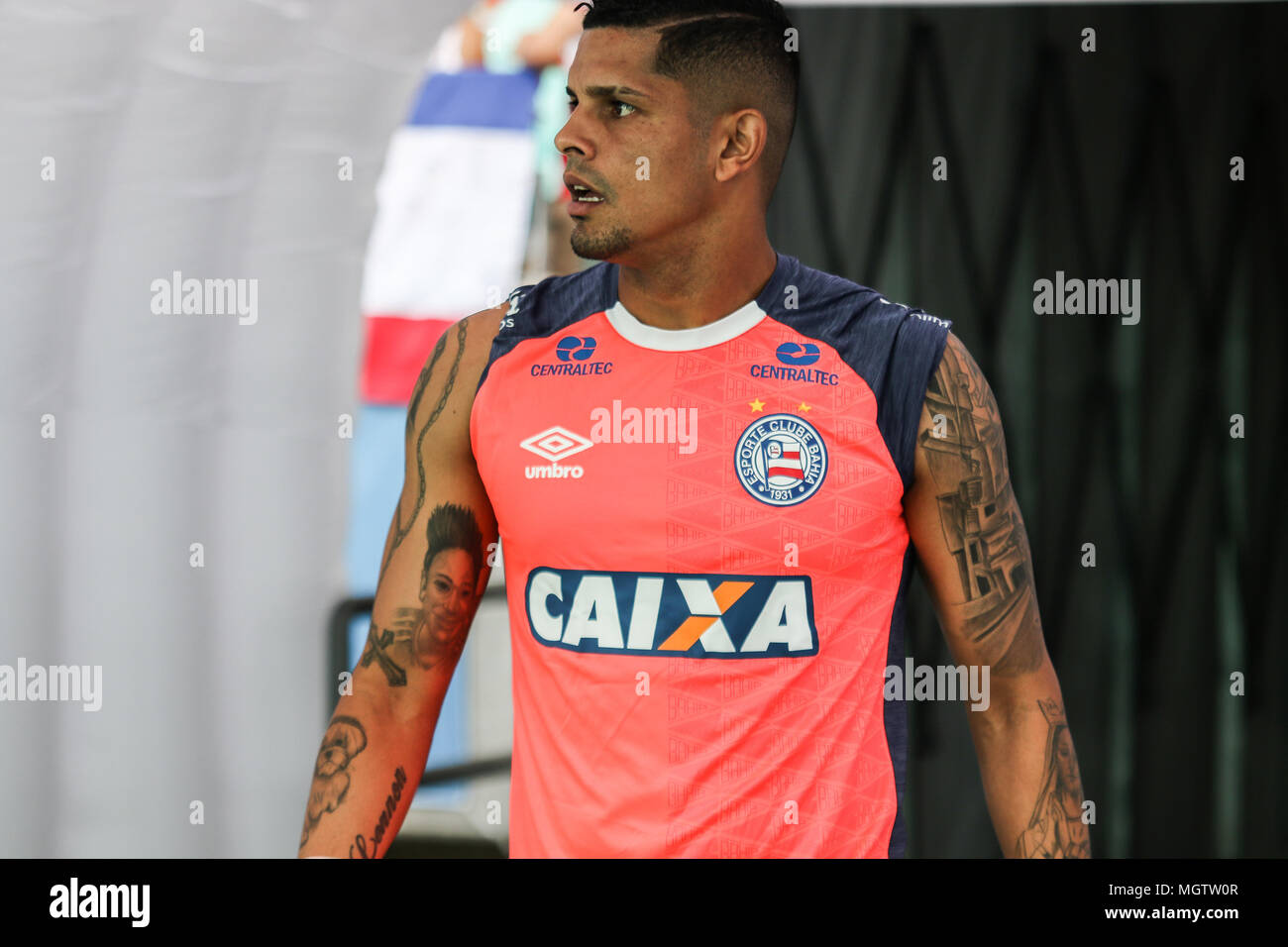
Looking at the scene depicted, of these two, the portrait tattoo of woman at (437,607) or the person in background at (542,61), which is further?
the person in background at (542,61)

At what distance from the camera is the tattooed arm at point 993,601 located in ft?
4.97

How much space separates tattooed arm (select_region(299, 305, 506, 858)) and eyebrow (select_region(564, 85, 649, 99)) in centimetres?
37

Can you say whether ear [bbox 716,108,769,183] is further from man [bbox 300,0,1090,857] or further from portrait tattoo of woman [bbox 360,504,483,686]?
portrait tattoo of woman [bbox 360,504,483,686]

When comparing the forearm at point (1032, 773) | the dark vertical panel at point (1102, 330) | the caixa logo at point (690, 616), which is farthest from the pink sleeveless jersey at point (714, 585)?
the dark vertical panel at point (1102, 330)

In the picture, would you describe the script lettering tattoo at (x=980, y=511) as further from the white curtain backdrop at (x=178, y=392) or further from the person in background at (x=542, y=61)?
the person in background at (x=542, y=61)

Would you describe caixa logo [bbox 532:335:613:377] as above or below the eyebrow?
below

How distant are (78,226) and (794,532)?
1.67m

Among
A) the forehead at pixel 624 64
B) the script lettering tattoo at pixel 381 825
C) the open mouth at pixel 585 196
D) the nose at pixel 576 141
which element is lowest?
the script lettering tattoo at pixel 381 825

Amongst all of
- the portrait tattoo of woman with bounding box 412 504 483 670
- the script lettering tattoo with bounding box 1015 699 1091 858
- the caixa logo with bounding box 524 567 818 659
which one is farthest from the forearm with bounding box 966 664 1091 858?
the portrait tattoo of woman with bounding box 412 504 483 670

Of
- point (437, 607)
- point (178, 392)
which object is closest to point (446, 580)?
point (437, 607)

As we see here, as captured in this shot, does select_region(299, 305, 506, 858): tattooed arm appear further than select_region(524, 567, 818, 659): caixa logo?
Yes

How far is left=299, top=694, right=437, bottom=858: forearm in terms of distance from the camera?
1.55 metres

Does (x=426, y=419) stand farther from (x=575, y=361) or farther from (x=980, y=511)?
(x=980, y=511)
